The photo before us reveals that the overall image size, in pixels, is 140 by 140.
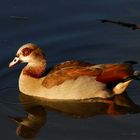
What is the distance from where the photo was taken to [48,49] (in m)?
13.3

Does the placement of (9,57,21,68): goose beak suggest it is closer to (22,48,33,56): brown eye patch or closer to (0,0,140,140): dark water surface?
(22,48,33,56): brown eye patch

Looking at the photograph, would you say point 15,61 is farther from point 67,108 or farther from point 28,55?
point 67,108

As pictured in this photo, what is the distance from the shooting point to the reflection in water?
11195 mm

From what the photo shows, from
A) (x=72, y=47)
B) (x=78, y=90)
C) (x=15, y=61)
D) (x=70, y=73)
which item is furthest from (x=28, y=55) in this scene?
(x=72, y=47)

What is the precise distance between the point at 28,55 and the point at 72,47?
4.79ft

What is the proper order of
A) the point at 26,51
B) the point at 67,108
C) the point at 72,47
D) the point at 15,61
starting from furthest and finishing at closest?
the point at 72,47 < the point at 15,61 < the point at 26,51 < the point at 67,108

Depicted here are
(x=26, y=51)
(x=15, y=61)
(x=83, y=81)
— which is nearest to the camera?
(x=83, y=81)

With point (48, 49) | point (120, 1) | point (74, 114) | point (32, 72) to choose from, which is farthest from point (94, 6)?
point (74, 114)

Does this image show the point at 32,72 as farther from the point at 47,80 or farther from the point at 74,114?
the point at 74,114

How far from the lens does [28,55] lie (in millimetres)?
12164

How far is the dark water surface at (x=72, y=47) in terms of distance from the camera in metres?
10.7

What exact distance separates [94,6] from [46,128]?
4.63 m

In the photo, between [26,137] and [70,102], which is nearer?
[26,137]

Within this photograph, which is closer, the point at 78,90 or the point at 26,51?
the point at 78,90
